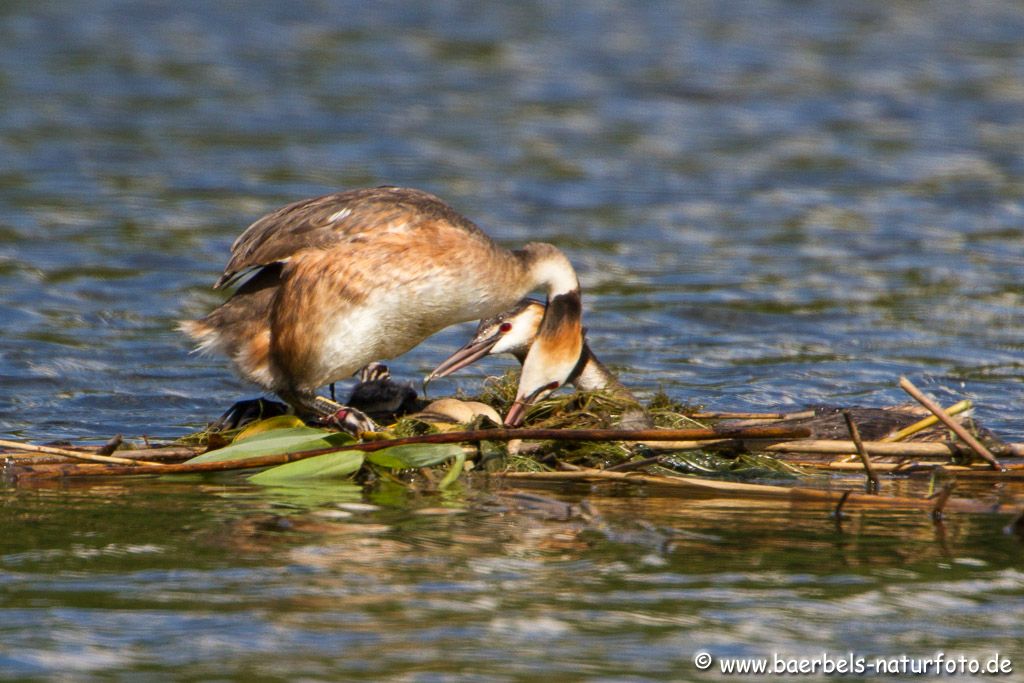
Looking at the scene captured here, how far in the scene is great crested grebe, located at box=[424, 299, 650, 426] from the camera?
7.88m

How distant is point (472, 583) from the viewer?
5.26 metres

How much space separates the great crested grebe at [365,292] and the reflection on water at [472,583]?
0.99 m

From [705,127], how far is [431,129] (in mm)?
2999

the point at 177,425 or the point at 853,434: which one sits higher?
the point at 853,434

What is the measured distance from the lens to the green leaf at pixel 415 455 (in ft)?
21.9

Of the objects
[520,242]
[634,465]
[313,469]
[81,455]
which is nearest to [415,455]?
[313,469]

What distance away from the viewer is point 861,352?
1025cm

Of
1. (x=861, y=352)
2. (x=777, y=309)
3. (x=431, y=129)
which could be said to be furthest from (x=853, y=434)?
(x=431, y=129)

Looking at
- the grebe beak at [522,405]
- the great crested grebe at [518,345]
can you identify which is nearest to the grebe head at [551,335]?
the grebe beak at [522,405]

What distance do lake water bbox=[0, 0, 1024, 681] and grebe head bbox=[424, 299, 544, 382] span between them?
1.33 meters

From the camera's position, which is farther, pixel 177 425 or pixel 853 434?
pixel 177 425

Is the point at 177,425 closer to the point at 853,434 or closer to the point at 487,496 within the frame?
the point at 487,496

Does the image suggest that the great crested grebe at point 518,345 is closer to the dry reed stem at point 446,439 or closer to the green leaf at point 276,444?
the green leaf at point 276,444

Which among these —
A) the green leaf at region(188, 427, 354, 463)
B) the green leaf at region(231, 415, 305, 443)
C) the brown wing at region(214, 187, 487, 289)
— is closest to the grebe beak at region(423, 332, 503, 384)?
the brown wing at region(214, 187, 487, 289)
